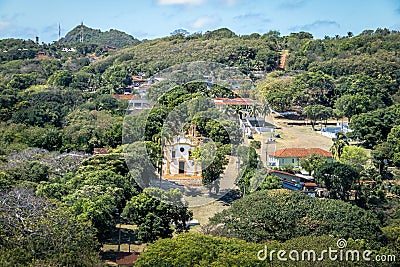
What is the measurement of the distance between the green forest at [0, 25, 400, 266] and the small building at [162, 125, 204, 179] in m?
0.42

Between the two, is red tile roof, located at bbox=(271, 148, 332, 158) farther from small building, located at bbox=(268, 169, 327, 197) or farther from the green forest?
small building, located at bbox=(268, 169, 327, 197)

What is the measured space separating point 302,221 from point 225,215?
1.82 meters

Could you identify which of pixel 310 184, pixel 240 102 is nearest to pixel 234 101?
pixel 240 102

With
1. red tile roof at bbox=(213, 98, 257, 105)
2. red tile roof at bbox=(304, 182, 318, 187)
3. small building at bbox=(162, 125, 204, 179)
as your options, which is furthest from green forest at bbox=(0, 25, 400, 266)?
red tile roof at bbox=(304, 182, 318, 187)

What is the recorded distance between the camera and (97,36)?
346 feet

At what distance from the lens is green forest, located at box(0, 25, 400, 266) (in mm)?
10047

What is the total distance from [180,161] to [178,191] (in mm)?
3185

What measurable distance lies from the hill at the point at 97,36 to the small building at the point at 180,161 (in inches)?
3342

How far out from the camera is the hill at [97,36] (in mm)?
101312

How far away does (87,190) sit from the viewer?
43.6ft

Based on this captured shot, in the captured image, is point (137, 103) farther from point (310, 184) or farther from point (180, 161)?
point (310, 184)

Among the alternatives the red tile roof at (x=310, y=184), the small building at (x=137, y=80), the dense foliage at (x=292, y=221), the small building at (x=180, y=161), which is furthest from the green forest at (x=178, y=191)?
the red tile roof at (x=310, y=184)

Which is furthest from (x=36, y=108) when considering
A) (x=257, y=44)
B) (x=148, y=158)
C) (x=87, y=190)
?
(x=257, y=44)

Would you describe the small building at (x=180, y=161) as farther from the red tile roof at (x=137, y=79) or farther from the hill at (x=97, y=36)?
the hill at (x=97, y=36)
